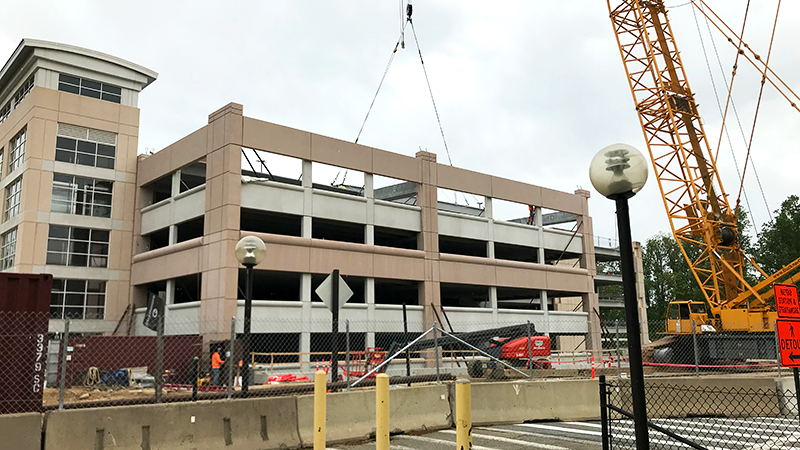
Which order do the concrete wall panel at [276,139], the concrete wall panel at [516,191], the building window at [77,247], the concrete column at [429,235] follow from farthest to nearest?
the concrete wall panel at [516,191]
the concrete column at [429,235]
the building window at [77,247]
the concrete wall panel at [276,139]

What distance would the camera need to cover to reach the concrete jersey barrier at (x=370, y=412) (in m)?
10.5

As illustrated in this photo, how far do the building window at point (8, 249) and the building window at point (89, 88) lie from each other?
27.7ft

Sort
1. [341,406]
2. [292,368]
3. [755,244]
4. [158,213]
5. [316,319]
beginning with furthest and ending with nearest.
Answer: [755,244] → [158,213] → [316,319] → [292,368] → [341,406]

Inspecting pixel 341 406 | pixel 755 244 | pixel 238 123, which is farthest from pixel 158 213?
pixel 755 244

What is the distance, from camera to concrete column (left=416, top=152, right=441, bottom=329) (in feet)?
122

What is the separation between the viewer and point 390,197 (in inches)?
1614

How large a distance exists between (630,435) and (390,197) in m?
30.8

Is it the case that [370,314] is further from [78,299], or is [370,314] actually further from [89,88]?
[89,88]

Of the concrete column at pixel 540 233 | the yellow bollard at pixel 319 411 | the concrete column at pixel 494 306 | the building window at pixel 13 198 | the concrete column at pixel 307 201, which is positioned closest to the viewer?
the yellow bollard at pixel 319 411

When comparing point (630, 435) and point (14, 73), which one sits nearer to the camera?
point (630, 435)

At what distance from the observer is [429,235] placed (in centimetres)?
3800

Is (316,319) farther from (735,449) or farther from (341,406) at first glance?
(735,449)

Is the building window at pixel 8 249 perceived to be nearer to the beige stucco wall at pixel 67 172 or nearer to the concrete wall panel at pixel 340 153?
the beige stucco wall at pixel 67 172

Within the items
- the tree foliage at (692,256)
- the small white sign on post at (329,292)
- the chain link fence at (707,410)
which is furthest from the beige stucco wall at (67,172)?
the tree foliage at (692,256)
